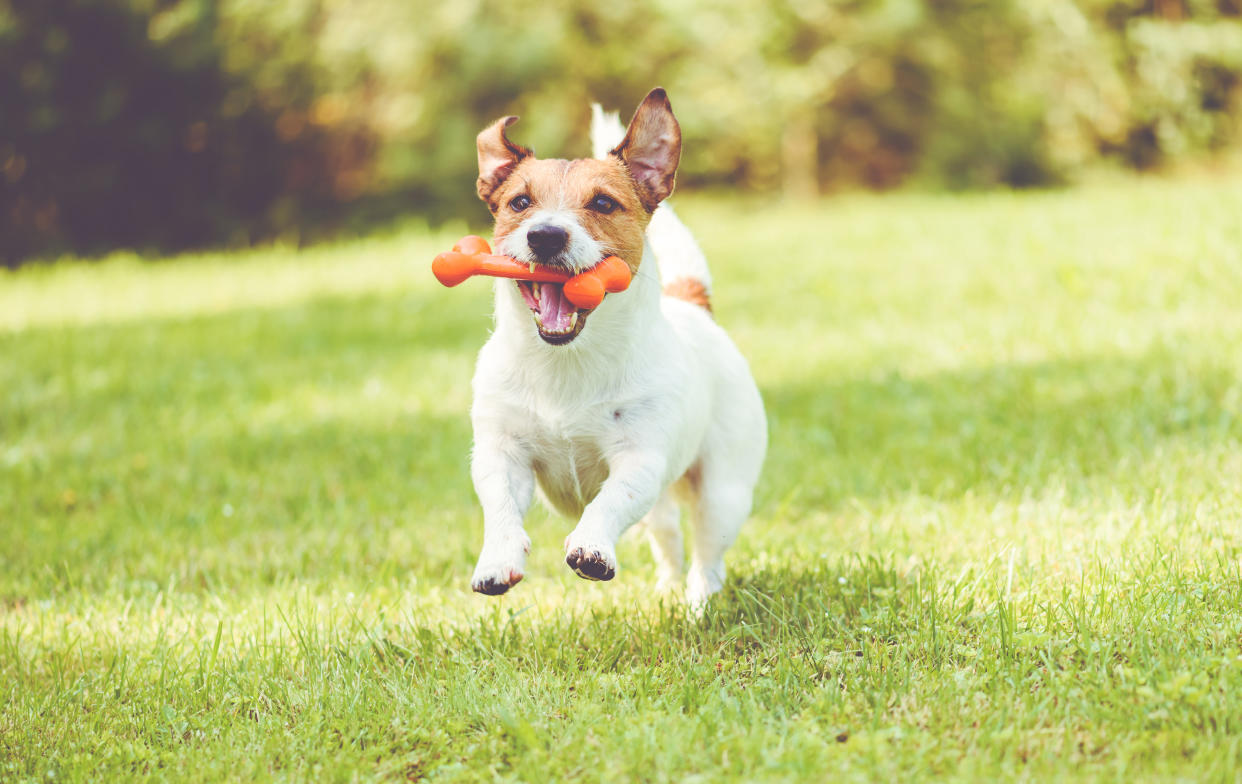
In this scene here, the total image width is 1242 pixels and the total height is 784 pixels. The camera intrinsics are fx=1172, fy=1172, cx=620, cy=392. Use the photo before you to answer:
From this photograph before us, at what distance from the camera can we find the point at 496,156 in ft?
12.0

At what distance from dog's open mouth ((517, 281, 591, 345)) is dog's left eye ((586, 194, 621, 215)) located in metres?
0.30

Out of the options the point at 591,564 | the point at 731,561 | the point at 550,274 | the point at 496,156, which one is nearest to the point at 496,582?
the point at 591,564

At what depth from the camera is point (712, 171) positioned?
1792cm

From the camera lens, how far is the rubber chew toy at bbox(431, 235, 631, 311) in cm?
316

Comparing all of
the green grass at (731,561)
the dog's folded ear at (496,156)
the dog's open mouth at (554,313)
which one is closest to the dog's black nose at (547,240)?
the dog's open mouth at (554,313)

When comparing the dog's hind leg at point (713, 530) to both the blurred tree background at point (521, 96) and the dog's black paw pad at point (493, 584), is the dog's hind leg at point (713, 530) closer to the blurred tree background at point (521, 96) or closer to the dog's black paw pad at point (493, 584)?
the dog's black paw pad at point (493, 584)

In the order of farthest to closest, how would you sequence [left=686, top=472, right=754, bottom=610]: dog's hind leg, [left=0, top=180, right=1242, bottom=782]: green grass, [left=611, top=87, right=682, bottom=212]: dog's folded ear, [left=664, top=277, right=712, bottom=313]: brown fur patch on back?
[left=664, top=277, right=712, bottom=313]: brown fur patch on back < [left=686, top=472, right=754, bottom=610]: dog's hind leg < [left=611, top=87, right=682, bottom=212]: dog's folded ear < [left=0, top=180, right=1242, bottom=782]: green grass

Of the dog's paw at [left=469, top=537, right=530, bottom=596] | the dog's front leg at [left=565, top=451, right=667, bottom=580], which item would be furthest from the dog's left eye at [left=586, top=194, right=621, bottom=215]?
the dog's paw at [left=469, top=537, right=530, bottom=596]

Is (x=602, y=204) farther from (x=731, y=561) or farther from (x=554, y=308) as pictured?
(x=731, y=561)

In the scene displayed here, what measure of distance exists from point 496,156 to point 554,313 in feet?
2.22

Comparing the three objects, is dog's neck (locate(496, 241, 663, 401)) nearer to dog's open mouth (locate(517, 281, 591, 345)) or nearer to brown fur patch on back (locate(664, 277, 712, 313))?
dog's open mouth (locate(517, 281, 591, 345))

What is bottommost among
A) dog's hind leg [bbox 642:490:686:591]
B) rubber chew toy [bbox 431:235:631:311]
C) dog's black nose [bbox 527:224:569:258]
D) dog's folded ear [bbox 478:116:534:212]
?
dog's hind leg [bbox 642:490:686:591]

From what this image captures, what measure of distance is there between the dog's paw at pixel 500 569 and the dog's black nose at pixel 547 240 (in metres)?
0.79

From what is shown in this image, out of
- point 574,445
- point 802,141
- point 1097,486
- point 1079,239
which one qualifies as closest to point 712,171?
point 802,141
